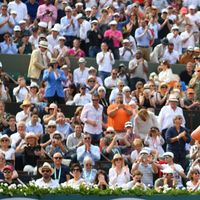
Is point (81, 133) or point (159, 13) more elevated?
point (159, 13)

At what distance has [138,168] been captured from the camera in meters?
24.5

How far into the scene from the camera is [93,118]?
88.3 ft

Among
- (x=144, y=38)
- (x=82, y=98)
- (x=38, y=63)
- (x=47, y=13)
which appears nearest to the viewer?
(x=82, y=98)

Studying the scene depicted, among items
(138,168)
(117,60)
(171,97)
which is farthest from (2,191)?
(117,60)

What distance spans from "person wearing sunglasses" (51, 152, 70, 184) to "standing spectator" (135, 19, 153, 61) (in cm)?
907

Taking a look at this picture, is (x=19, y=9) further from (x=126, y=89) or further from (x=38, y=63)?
(x=126, y=89)

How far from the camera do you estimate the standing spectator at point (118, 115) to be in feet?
89.1

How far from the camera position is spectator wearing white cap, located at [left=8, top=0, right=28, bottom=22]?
105ft

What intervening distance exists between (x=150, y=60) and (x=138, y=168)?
27.4ft

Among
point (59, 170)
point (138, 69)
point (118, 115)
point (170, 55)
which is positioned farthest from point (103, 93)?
point (59, 170)

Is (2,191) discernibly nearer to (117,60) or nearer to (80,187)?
(80,187)

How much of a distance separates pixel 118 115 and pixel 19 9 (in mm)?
6096

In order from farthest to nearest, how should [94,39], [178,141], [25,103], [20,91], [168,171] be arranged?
[94,39], [20,91], [25,103], [178,141], [168,171]

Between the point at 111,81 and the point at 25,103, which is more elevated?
the point at 111,81
